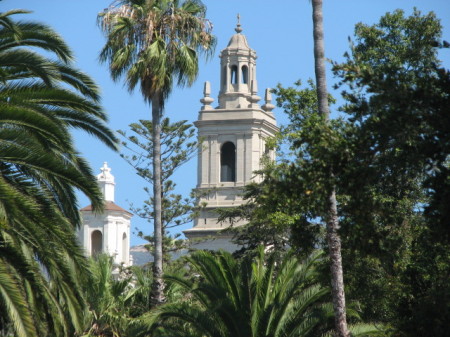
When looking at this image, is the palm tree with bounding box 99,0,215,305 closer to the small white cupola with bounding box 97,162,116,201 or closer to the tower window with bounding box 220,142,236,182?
the small white cupola with bounding box 97,162,116,201

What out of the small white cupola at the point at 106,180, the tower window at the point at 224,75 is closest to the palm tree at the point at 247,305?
the small white cupola at the point at 106,180

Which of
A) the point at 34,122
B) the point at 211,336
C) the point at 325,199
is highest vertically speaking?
the point at 34,122

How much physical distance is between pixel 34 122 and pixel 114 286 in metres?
17.2

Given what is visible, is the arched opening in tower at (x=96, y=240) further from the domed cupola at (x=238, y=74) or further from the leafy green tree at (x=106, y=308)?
the leafy green tree at (x=106, y=308)

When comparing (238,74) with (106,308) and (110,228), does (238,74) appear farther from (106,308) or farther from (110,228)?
(106,308)

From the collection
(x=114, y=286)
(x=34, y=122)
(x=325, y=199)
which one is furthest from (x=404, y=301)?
(x=114, y=286)

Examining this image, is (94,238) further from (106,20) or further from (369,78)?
(369,78)

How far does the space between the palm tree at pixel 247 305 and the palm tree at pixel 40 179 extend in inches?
199

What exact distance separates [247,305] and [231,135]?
75838 mm

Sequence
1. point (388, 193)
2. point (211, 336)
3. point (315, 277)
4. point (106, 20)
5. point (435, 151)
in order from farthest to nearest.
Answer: point (106, 20), point (315, 277), point (211, 336), point (388, 193), point (435, 151)

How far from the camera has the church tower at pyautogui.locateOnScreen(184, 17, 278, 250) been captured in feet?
341

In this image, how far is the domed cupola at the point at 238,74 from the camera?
104 metres

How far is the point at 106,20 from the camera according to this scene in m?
36.6

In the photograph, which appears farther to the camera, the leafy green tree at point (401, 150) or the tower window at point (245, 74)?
the tower window at point (245, 74)
